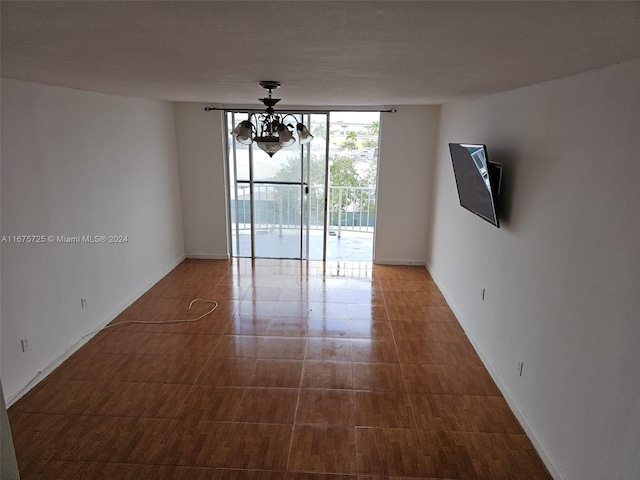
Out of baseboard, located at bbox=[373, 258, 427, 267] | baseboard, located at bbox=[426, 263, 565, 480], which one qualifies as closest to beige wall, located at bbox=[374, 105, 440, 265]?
baseboard, located at bbox=[373, 258, 427, 267]

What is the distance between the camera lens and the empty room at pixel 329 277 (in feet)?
4.81

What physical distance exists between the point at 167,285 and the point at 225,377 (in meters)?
2.30

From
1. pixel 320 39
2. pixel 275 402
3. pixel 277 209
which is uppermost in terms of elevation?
pixel 320 39

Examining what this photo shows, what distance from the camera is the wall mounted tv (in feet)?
9.68

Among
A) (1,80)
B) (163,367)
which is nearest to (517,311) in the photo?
(163,367)

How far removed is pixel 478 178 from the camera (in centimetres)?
314

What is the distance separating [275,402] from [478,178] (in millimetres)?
2235

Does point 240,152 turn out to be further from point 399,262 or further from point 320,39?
point 320,39

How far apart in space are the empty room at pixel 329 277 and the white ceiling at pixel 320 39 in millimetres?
15

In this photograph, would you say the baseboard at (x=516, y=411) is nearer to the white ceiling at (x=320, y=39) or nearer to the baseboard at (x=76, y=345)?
the white ceiling at (x=320, y=39)

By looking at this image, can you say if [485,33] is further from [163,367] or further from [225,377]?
[163,367]

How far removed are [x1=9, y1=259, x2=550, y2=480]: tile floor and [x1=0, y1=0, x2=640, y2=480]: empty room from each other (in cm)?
2

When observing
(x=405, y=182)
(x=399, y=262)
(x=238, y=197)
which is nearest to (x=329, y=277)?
(x=399, y=262)

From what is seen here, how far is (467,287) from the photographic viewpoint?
407 cm
